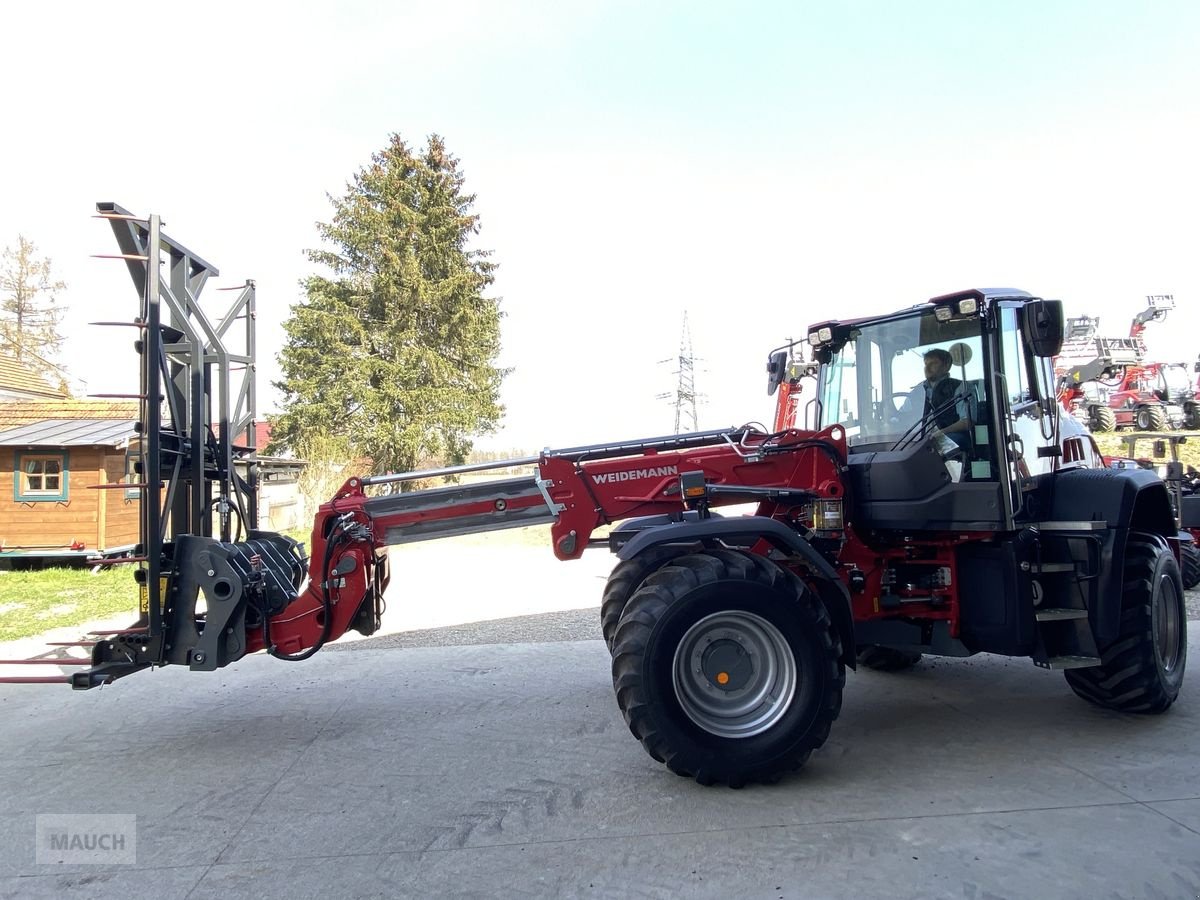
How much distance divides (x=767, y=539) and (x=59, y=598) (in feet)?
36.1

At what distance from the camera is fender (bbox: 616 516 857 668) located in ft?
14.6

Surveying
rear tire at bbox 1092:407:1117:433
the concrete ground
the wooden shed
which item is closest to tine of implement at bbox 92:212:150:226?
the concrete ground

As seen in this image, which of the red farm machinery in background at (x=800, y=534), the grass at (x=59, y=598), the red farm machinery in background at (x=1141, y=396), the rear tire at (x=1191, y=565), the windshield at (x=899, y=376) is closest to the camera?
the red farm machinery in background at (x=800, y=534)

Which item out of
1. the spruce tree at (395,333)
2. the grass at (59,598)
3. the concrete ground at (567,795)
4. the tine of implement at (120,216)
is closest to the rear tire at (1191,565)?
the concrete ground at (567,795)

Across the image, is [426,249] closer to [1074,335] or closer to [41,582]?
[41,582]

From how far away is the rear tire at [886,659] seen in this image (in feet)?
20.9

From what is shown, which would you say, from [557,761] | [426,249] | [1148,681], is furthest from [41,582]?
[426,249]

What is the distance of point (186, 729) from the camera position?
5418 millimetres

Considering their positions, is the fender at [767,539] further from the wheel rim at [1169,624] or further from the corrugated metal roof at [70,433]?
the corrugated metal roof at [70,433]

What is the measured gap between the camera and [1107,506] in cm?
503

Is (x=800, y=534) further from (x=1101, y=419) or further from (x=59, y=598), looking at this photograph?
(x=1101, y=419)

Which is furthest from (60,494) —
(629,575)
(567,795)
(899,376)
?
(899,376)

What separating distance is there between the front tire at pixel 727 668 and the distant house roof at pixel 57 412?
15.4 m

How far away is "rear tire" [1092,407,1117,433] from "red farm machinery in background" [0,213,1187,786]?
61.7ft
